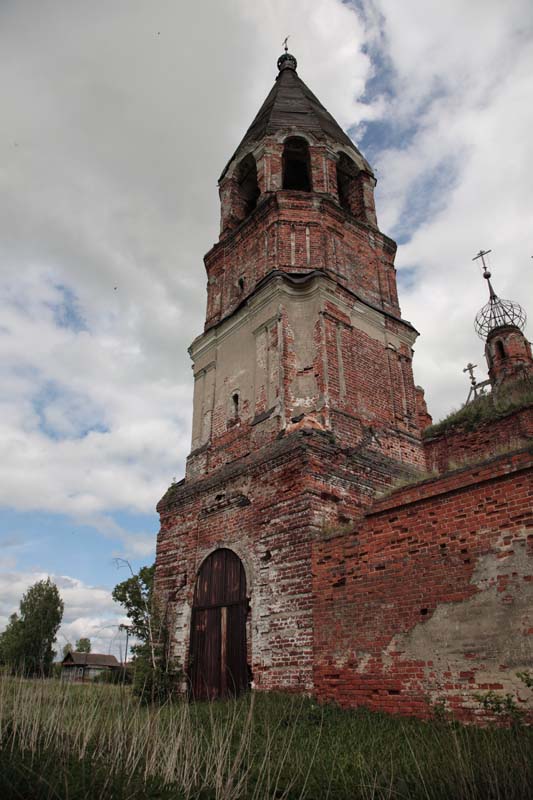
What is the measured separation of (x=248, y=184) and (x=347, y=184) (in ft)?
9.09

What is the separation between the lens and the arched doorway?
891 centimetres

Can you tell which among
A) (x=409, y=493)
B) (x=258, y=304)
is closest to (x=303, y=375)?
(x=258, y=304)

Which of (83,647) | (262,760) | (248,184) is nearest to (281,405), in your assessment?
(262,760)

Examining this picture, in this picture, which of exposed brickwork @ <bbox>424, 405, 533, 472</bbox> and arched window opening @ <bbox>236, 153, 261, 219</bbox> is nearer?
exposed brickwork @ <bbox>424, 405, 533, 472</bbox>

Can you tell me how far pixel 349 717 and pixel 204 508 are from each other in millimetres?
5015

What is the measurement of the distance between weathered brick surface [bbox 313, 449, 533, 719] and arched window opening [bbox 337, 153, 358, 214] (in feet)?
32.1

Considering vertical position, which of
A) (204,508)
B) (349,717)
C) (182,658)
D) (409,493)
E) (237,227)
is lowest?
(349,717)

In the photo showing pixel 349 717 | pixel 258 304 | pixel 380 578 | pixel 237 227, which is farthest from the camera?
pixel 237 227

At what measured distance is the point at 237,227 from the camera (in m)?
14.0

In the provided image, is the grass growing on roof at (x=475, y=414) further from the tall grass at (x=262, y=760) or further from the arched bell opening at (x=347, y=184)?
the tall grass at (x=262, y=760)

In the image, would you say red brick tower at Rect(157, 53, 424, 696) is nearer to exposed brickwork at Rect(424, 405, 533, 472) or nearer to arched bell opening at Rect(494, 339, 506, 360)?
exposed brickwork at Rect(424, 405, 533, 472)

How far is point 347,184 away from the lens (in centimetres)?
1511

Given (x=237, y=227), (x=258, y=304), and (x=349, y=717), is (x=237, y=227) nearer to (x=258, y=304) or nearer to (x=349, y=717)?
(x=258, y=304)

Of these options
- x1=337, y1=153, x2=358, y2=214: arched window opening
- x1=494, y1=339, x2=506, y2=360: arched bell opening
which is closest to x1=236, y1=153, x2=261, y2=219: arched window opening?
x1=337, y1=153, x2=358, y2=214: arched window opening
